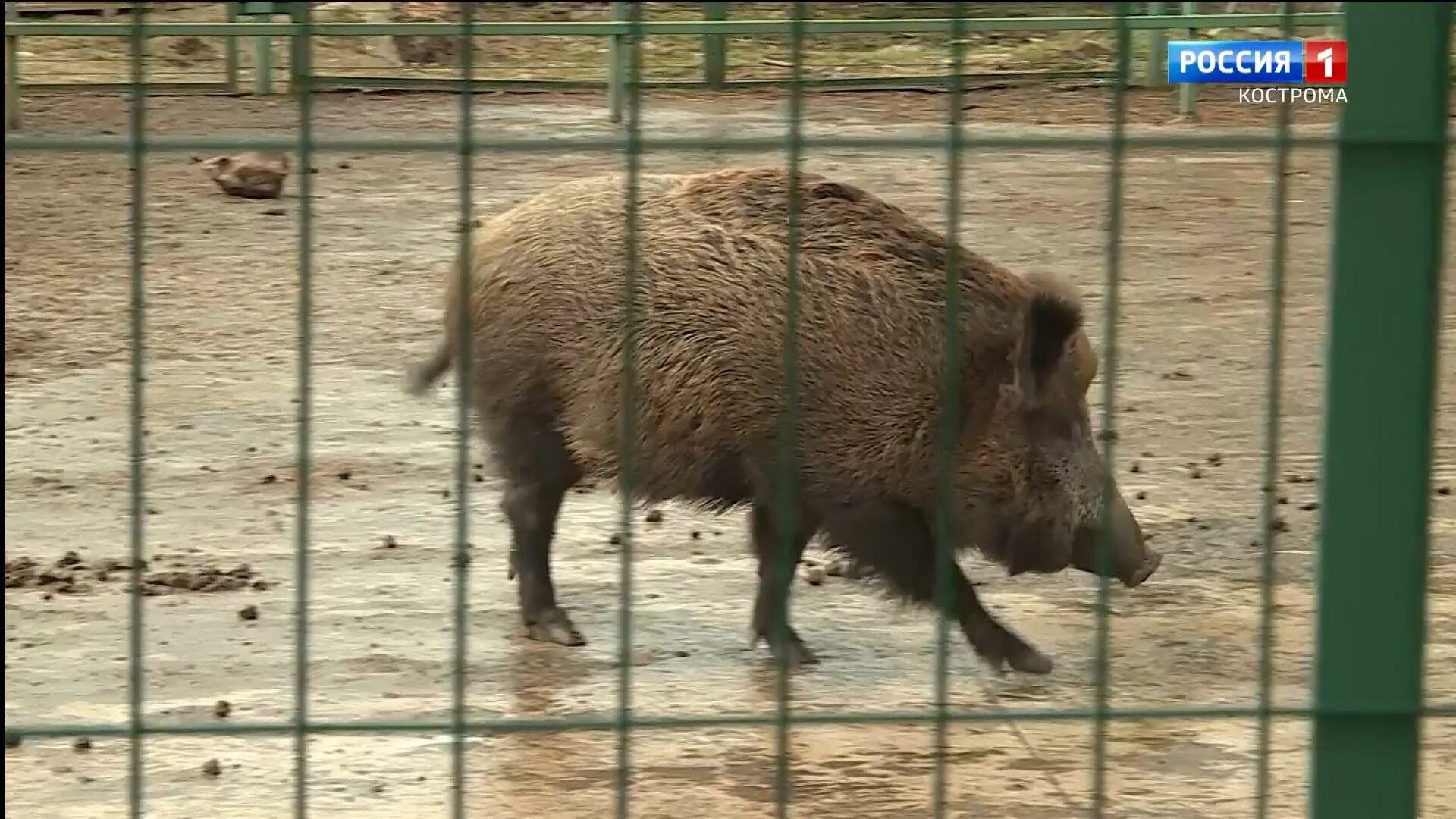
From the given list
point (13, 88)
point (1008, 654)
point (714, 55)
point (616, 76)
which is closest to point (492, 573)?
point (1008, 654)

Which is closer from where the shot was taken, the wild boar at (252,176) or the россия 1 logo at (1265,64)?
the россия 1 logo at (1265,64)

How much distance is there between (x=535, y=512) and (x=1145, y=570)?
145 centimetres

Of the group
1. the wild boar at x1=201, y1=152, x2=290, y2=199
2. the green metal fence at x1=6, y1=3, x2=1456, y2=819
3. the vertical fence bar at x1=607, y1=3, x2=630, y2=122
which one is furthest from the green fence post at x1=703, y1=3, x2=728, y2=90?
the green metal fence at x1=6, y1=3, x2=1456, y2=819

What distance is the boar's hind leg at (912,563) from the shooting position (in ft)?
17.3

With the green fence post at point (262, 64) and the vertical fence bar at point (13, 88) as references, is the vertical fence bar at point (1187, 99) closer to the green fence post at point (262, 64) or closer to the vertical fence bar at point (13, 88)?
the green fence post at point (262, 64)

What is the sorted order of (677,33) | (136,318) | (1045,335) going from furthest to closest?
(677,33) < (1045,335) < (136,318)

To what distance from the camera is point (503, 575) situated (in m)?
6.16

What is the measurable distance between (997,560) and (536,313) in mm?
1216

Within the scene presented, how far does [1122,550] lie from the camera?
5.38 m

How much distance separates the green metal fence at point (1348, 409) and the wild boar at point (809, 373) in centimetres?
196

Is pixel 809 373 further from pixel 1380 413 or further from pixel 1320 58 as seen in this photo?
pixel 1320 58

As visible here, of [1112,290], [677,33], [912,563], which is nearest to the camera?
[1112,290]

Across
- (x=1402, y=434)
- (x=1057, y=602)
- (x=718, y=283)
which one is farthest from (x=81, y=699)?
(x=1402, y=434)

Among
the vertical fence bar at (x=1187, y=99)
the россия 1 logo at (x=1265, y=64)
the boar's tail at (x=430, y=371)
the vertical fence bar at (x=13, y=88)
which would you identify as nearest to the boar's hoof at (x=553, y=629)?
the boar's tail at (x=430, y=371)
